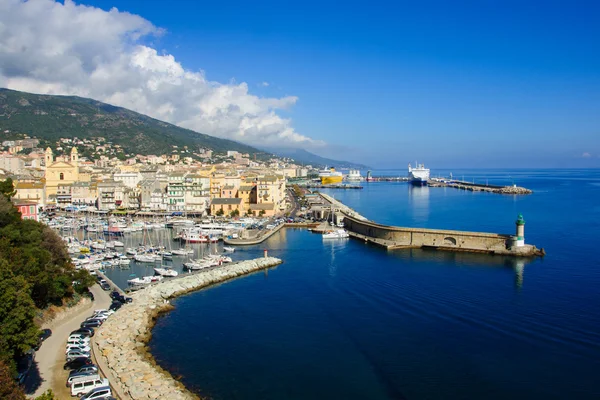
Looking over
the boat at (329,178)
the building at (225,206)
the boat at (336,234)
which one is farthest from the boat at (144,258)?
the boat at (329,178)

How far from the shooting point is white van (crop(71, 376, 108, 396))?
838cm

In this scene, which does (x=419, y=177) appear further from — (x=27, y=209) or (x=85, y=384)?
(x=85, y=384)

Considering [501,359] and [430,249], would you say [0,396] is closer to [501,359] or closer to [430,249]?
[501,359]

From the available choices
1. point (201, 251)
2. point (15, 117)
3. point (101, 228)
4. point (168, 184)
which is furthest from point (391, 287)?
point (15, 117)

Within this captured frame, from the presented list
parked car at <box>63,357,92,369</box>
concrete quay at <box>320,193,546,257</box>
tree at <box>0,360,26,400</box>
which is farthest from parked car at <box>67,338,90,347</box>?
concrete quay at <box>320,193,546,257</box>

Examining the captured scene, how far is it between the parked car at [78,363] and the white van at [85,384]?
0.91 metres

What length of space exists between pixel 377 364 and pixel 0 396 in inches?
274

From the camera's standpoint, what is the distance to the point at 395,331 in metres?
11.9

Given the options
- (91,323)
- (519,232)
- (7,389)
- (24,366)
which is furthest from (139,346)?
(519,232)

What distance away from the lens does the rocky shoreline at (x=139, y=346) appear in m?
8.68

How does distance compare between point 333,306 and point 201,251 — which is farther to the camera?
point 201,251

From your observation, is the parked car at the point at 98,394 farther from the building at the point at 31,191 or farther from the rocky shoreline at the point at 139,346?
the building at the point at 31,191

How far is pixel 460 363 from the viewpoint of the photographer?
1013cm

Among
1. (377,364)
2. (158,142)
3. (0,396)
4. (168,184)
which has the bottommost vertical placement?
(377,364)
